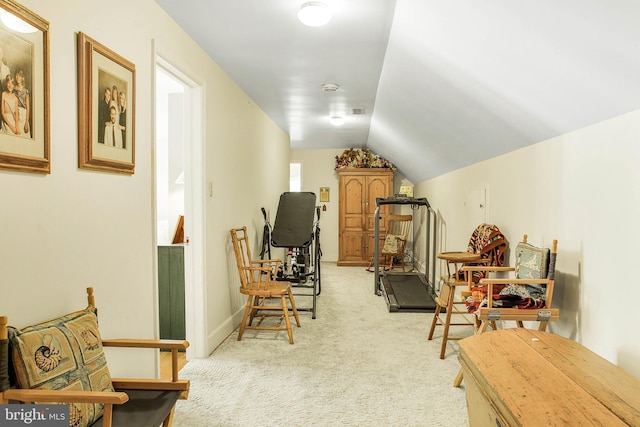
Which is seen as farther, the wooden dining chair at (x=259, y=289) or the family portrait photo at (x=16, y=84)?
the wooden dining chair at (x=259, y=289)

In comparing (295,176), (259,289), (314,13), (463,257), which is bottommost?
(259,289)

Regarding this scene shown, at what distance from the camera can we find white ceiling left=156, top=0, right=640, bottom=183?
168cm

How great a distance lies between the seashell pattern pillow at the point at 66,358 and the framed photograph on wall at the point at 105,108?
677 millimetres

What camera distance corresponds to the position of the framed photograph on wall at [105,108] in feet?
5.64

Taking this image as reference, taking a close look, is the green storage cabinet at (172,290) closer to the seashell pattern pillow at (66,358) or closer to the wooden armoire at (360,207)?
the seashell pattern pillow at (66,358)

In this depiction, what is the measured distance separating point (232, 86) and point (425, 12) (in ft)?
7.18

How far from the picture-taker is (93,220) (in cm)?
181

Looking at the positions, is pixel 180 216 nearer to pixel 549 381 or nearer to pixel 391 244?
pixel 549 381

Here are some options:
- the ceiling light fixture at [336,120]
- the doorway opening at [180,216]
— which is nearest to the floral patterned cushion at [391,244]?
the ceiling light fixture at [336,120]

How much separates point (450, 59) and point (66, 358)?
2522 millimetres

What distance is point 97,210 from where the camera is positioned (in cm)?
184

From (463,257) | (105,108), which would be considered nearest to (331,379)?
(463,257)

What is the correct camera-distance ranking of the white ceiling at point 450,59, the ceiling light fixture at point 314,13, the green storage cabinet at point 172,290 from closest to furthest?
the white ceiling at point 450,59 → the ceiling light fixture at point 314,13 → the green storage cabinet at point 172,290

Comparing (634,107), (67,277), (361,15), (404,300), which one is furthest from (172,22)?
(404,300)
